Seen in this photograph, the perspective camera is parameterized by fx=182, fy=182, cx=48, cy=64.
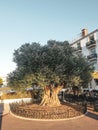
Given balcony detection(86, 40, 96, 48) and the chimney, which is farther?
the chimney

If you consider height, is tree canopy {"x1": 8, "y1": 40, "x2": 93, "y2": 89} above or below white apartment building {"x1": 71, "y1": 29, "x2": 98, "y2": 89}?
below

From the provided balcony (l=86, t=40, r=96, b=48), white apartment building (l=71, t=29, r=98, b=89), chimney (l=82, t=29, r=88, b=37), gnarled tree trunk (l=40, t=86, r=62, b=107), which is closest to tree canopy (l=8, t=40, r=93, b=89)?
gnarled tree trunk (l=40, t=86, r=62, b=107)

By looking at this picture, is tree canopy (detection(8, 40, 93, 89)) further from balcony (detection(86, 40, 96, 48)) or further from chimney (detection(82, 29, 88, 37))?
chimney (detection(82, 29, 88, 37))

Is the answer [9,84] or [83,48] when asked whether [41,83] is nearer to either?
[9,84]

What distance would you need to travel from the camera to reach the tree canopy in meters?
14.8

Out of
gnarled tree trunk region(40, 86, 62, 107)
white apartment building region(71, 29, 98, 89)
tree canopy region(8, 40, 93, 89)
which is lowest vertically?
gnarled tree trunk region(40, 86, 62, 107)

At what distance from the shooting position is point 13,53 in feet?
54.6

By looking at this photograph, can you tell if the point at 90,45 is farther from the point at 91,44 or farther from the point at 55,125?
the point at 55,125

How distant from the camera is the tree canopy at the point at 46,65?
14.8 metres

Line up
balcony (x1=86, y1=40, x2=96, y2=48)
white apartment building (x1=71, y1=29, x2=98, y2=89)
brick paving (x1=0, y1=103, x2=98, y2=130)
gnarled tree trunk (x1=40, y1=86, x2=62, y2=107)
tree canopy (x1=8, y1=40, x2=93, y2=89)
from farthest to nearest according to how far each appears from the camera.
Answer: balcony (x1=86, y1=40, x2=96, y2=48) → white apartment building (x1=71, y1=29, x2=98, y2=89) → gnarled tree trunk (x1=40, y1=86, x2=62, y2=107) → tree canopy (x1=8, y1=40, x2=93, y2=89) → brick paving (x1=0, y1=103, x2=98, y2=130)

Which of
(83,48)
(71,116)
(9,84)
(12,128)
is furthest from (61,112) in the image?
(83,48)

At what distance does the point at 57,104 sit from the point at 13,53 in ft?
20.4

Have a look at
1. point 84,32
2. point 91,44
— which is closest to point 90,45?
point 91,44

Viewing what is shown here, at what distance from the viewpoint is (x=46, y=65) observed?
14.9 m
